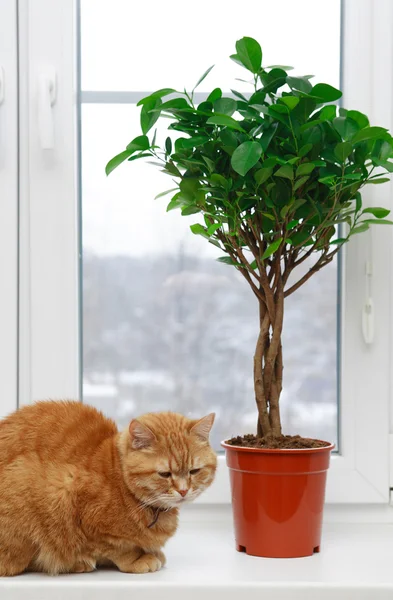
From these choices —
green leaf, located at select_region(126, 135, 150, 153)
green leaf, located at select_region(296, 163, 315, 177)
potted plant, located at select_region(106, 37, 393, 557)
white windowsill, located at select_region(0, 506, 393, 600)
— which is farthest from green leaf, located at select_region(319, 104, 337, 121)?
white windowsill, located at select_region(0, 506, 393, 600)

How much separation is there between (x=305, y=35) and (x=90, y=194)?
0.59 metres

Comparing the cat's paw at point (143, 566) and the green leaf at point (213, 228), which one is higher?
the green leaf at point (213, 228)

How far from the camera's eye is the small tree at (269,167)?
4.47 ft

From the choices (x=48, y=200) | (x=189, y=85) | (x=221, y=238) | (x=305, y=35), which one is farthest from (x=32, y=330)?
(x=305, y=35)

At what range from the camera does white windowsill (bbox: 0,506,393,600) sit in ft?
4.03

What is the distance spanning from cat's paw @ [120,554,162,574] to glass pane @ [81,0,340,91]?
3.23ft

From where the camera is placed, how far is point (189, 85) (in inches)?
67.4

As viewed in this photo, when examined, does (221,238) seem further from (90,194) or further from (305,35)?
(305,35)

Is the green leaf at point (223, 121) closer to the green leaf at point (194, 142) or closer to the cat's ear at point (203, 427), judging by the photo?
the green leaf at point (194, 142)

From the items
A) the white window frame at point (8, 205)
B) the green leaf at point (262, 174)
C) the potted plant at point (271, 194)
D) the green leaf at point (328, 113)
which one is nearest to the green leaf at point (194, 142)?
the potted plant at point (271, 194)

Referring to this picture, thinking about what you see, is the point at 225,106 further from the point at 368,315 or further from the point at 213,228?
the point at 368,315

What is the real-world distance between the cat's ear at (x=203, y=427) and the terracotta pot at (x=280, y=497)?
0.08 meters

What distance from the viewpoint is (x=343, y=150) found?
53.7 inches

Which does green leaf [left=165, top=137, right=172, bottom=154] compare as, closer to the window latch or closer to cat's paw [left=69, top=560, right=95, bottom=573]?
the window latch
